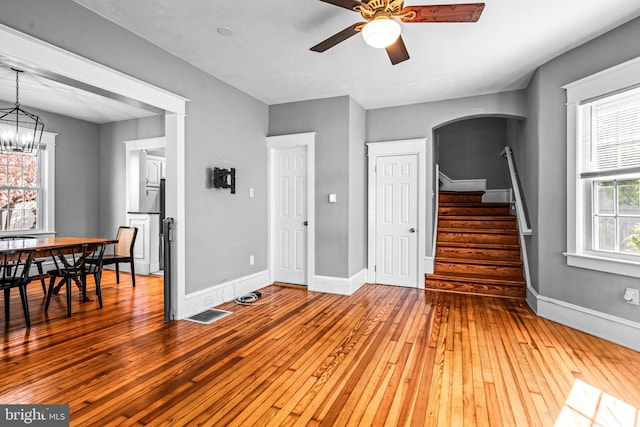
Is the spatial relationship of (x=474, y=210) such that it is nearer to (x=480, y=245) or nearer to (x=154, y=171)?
(x=480, y=245)

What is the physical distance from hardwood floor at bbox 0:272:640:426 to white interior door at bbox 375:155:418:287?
1.22m

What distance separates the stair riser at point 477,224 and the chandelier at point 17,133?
→ 5817mm

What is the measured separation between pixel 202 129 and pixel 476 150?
19.8ft

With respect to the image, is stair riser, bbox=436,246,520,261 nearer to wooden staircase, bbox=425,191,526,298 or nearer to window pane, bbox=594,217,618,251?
wooden staircase, bbox=425,191,526,298

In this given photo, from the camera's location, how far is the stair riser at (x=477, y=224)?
5363 mm

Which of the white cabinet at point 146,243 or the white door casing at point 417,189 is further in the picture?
the white cabinet at point 146,243

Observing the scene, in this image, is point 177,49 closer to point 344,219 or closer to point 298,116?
point 298,116

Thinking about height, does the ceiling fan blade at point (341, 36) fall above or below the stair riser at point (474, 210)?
above

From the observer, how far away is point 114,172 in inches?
242

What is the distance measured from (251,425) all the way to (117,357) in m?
1.50

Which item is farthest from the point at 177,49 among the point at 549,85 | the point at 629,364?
the point at 629,364

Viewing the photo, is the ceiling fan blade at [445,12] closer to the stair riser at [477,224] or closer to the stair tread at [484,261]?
the stair tread at [484,261]

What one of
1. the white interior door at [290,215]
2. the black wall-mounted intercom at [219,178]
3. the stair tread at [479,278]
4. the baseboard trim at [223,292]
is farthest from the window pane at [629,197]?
the baseboard trim at [223,292]

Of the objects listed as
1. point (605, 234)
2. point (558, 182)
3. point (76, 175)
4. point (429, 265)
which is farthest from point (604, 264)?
point (76, 175)
